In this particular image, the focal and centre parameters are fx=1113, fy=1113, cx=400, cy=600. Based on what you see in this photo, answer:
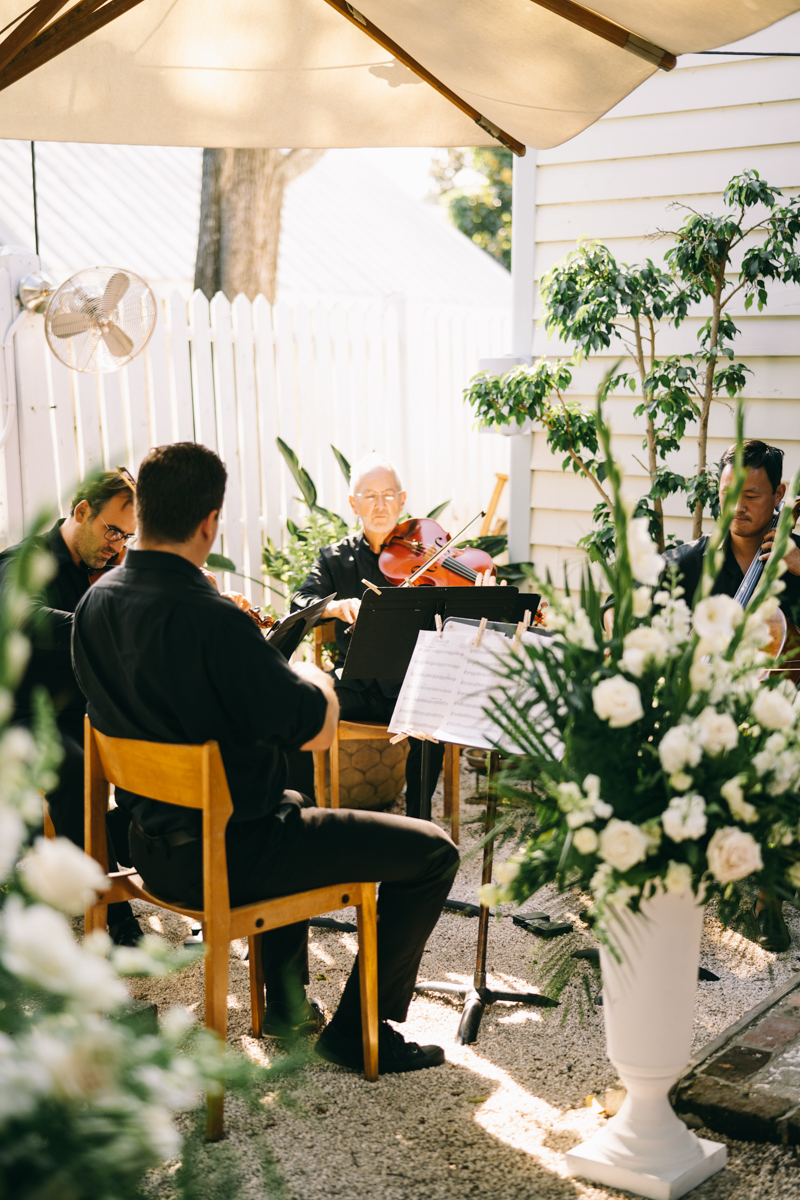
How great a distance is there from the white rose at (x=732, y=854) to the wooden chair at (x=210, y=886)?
0.99 m

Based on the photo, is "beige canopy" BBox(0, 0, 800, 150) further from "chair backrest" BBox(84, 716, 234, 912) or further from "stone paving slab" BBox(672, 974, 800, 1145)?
"stone paving slab" BBox(672, 974, 800, 1145)

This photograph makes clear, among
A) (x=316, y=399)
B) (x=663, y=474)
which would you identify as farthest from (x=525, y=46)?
(x=316, y=399)

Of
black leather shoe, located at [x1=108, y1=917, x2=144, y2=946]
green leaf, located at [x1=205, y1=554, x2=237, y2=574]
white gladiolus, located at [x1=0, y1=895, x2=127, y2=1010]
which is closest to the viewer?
white gladiolus, located at [x1=0, y1=895, x2=127, y2=1010]

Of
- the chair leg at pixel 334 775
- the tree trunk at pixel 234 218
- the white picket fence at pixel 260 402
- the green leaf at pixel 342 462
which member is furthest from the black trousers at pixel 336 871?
the tree trunk at pixel 234 218

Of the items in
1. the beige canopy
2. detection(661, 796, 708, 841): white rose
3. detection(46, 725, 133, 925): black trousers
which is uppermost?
the beige canopy

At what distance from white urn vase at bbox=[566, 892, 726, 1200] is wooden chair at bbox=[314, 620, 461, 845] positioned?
6.00 feet

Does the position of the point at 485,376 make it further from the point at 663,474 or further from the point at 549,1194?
the point at 549,1194

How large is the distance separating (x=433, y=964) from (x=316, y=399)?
373cm

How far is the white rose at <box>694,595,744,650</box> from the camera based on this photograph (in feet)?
6.14

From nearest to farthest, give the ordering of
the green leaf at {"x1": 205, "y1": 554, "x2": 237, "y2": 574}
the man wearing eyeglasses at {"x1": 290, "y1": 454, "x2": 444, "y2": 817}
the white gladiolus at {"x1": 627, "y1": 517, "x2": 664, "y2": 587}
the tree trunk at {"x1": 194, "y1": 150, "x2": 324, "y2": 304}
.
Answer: the white gladiolus at {"x1": 627, "y1": 517, "x2": 664, "y2": 587}, the man wearing eyeglasses at {"x1": 290, "y1": 454, "x2": 444, "y2": 817}, the green leaf at {"x1": 205, "y1": 554, "x2": 237, "y2": 574}, the tree trunk at {"x1": 194, "y1": 150, "x2": 324, "y2": 304}

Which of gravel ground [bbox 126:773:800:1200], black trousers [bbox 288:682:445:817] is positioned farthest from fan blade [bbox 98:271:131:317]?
gravel ground [bbox 126:773:800:1200]

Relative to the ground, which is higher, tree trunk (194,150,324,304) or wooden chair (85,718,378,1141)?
tree trunk (194,150,324,304)

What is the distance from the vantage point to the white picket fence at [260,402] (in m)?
5.11

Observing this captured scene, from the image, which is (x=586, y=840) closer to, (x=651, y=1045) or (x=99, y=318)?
(x=651, y=1045)
